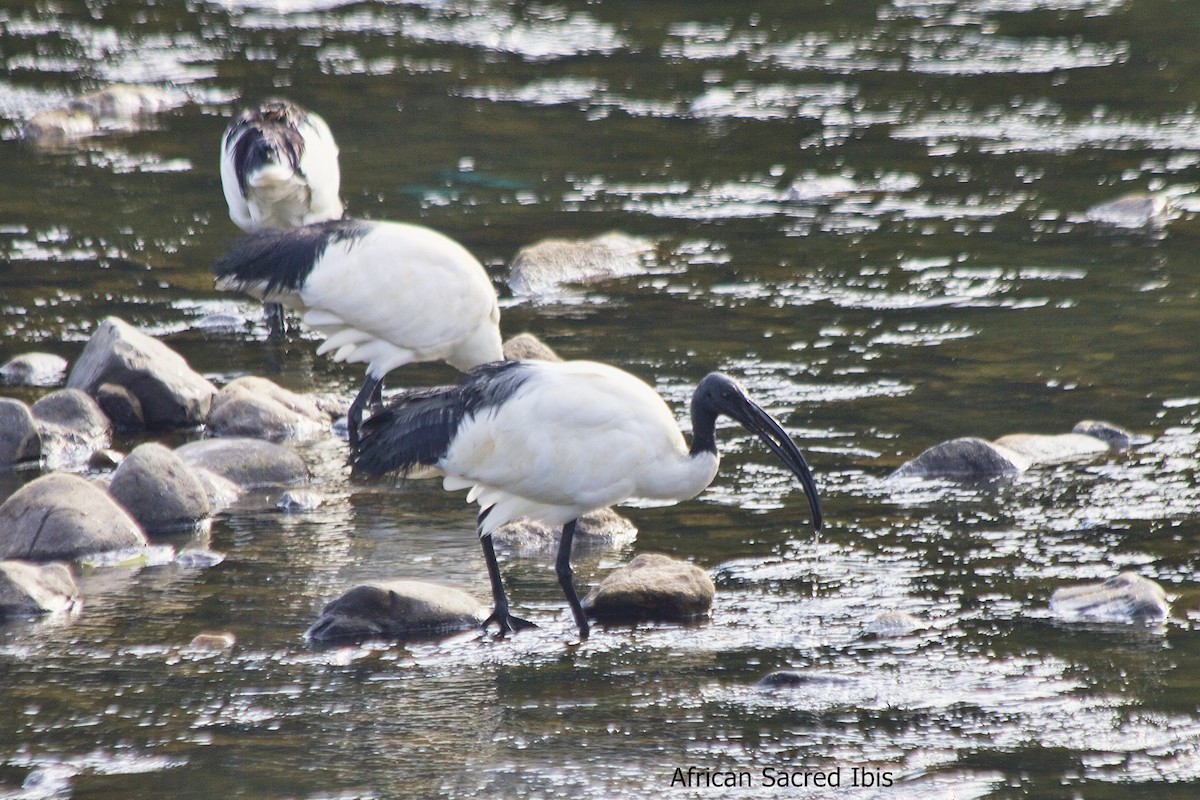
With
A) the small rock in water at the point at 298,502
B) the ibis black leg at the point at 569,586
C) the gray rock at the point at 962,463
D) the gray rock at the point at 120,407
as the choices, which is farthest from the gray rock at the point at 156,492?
the gray rock at the point at 962,463

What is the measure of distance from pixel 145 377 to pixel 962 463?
12.0ft

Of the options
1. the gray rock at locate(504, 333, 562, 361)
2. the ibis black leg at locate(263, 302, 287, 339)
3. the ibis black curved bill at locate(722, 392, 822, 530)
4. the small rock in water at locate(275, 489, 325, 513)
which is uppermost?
the ibis black curved bill at locate(722, 392, 822, 530)

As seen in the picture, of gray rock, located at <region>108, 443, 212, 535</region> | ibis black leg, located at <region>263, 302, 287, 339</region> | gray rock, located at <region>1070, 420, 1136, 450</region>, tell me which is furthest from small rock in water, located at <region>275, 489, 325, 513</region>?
gray rock, located at <region>1070, 420, 1136, 450</region>

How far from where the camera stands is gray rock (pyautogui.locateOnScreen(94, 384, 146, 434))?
312 inches

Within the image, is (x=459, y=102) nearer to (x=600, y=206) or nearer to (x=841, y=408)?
(x=600, y=206)

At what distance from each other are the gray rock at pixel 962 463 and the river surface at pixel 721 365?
0.35 feet

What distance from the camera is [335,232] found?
7652mm

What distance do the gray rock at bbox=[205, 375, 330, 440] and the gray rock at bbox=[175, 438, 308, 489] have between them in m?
0.47

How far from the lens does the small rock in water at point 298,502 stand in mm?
7039

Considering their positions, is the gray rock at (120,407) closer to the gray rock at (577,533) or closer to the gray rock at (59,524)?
the gray rock at (59,524)

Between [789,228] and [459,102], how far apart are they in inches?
194

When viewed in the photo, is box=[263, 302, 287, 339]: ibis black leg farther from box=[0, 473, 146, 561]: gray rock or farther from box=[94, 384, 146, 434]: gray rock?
box=[0, 473, 146, 561]: gray rock

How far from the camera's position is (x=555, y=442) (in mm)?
5750

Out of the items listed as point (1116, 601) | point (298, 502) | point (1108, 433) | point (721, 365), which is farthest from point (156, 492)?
point (1108, 433)
